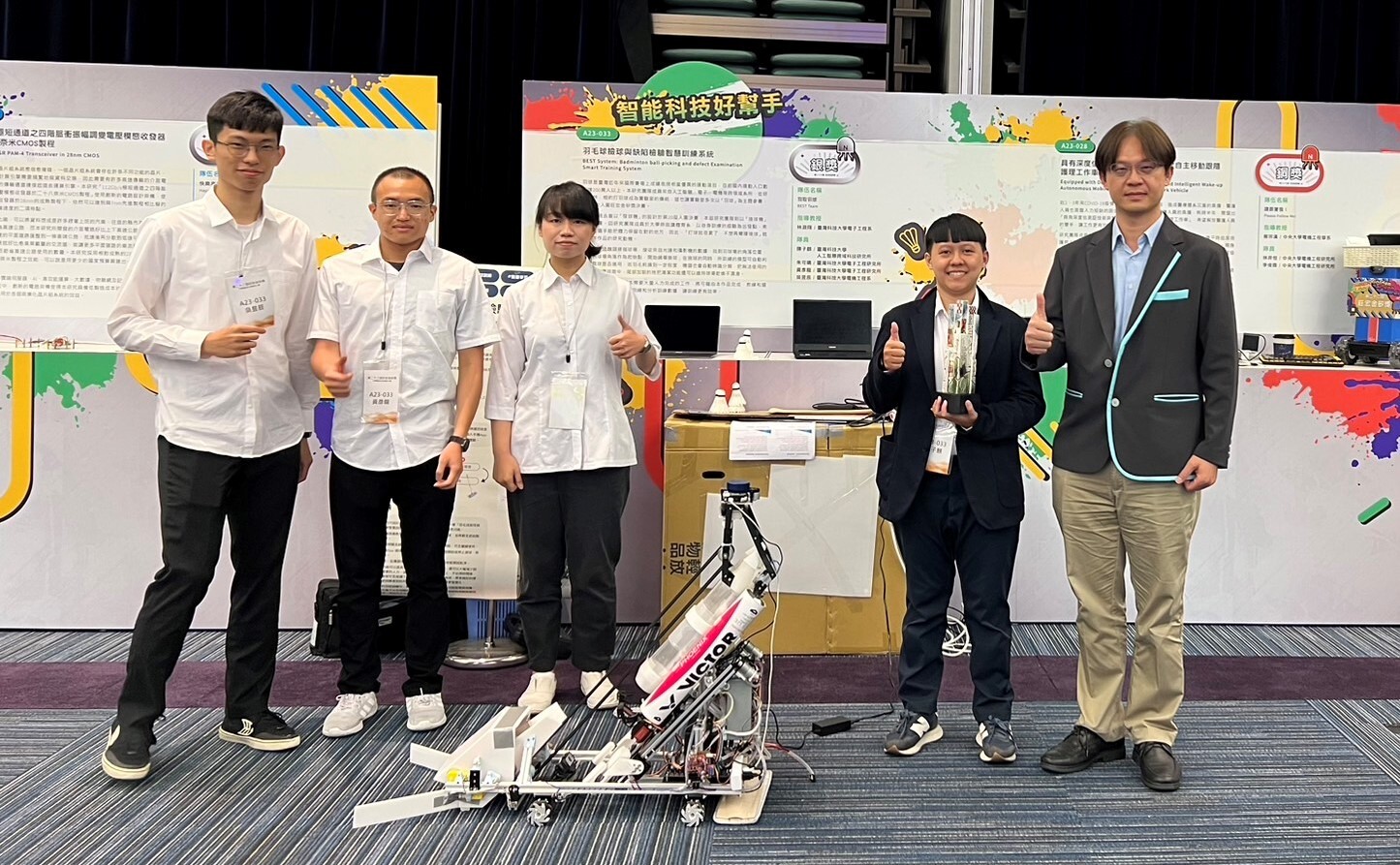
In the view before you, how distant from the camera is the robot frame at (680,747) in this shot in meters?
2.49

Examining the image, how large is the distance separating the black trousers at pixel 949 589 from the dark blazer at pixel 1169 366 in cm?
37

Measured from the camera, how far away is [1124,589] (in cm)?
278

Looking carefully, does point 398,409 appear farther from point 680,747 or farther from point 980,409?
point 980,409

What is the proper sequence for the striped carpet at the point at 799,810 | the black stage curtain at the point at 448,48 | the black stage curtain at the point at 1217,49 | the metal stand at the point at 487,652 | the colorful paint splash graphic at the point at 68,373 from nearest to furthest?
the striped carpet at the point at 799,810, the metal stand at the point at 487,652, the colorful paint splash graphic at the point at 68,373, the black stage curtain at the point at 448,48, the black stage curtain at the point at 1217,49

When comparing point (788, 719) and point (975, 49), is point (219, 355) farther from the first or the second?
point (975, 49)

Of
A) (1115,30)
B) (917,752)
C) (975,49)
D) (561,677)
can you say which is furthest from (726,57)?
(917,752)

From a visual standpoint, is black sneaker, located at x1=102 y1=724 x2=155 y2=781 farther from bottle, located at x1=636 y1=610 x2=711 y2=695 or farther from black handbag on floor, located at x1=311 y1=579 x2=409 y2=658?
bottle, located at x1=636 y1=610 x2=711 y2=695

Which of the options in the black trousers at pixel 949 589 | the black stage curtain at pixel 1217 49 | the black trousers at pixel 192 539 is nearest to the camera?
the black trousers at pixel 192 539

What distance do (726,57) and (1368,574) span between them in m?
3.37

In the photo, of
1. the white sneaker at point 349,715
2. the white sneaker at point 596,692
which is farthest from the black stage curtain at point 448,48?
the white sneaker at point 349,715


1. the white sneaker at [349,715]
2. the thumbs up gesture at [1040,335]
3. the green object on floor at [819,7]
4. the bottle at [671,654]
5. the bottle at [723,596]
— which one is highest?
the green object on floor at [819,7]

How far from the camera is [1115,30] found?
17.7 feet

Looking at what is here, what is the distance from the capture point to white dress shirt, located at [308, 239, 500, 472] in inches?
116

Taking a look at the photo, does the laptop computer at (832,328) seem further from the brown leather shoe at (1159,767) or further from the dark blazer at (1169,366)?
the brown leather shoe at (1159,767)
